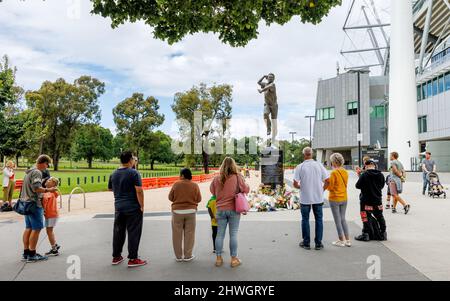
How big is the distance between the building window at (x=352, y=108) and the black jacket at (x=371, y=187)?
178ft

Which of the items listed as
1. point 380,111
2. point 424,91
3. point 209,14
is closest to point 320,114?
point 380,111

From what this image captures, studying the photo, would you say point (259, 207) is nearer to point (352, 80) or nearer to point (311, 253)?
Result: point (311, 253)

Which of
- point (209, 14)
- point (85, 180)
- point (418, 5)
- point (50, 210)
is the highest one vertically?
point (418, 5)

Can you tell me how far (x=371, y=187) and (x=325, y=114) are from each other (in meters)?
57.7

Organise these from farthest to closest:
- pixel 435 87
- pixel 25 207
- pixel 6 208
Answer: pixel 435 87 < pixel 6 208 < pixel 25 207

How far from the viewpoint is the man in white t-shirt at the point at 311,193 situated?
676cm

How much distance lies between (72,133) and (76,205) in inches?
2024

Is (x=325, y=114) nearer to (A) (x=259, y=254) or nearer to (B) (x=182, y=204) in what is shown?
(A) (x=259, y=254)

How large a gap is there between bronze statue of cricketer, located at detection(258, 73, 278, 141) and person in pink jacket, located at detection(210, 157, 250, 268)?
1034 centimetres

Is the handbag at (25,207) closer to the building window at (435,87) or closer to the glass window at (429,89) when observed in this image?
the building window at (435,87)

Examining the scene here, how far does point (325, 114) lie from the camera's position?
6275cm

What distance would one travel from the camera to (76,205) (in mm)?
14523

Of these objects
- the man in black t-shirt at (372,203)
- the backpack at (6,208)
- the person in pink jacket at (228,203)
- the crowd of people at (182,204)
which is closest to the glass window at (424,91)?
the man in black t-shirt at (372,203)

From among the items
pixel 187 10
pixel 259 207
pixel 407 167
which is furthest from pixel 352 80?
pixel 187 10
